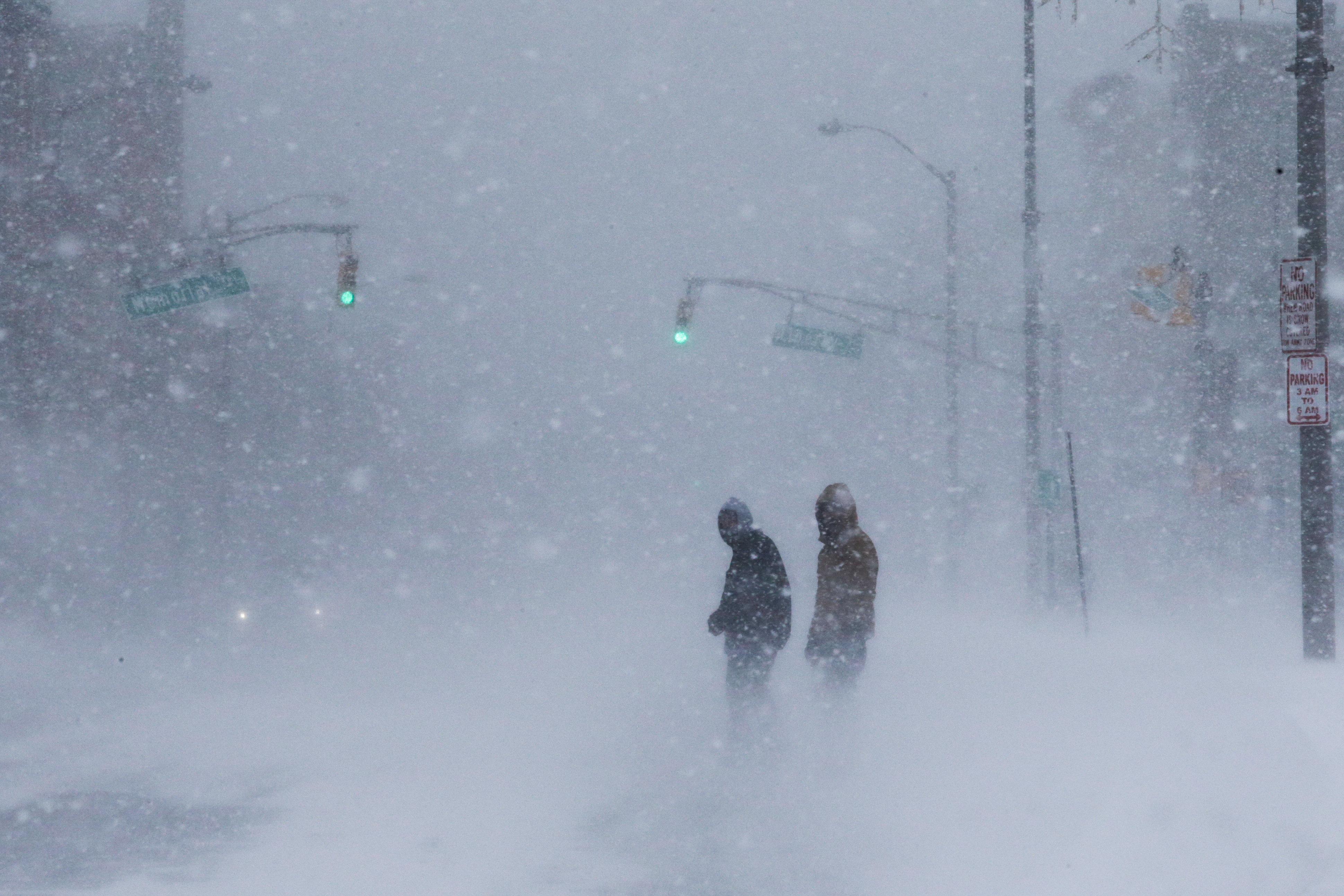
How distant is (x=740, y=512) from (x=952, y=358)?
15.2m

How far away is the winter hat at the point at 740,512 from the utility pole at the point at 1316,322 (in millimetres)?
4034

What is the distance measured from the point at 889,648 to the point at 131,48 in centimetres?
3217

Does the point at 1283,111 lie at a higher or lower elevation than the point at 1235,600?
higher

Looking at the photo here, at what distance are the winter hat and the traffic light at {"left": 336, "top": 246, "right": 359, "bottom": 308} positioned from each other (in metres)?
10.2

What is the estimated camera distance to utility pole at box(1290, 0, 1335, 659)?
9352 millimetres

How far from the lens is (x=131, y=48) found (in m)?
37.7

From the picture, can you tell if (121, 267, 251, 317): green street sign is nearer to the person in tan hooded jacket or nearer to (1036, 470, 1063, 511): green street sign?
the person in tan hooded jacket

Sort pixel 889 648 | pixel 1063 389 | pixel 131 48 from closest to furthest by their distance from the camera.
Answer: pixel 889 648 < pixel 131 48 < pixel 1063 389

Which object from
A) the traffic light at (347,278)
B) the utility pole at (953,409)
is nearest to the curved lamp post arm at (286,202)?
the traffic light at (347,278)

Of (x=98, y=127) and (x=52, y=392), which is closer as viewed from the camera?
(x=52, y=392)

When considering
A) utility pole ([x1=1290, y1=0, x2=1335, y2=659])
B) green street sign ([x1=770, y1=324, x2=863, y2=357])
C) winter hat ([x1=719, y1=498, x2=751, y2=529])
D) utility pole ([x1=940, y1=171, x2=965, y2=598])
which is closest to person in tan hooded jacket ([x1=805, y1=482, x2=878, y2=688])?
winter hat ([x1=719, y1=498, x2=751, y2=529])

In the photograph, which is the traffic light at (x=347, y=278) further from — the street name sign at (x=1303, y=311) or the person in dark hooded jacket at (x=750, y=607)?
the street name sign at (x=1303, y=311)

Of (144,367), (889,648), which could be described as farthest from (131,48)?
(889,648)

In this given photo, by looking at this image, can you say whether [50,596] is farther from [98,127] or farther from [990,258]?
[990,258]
